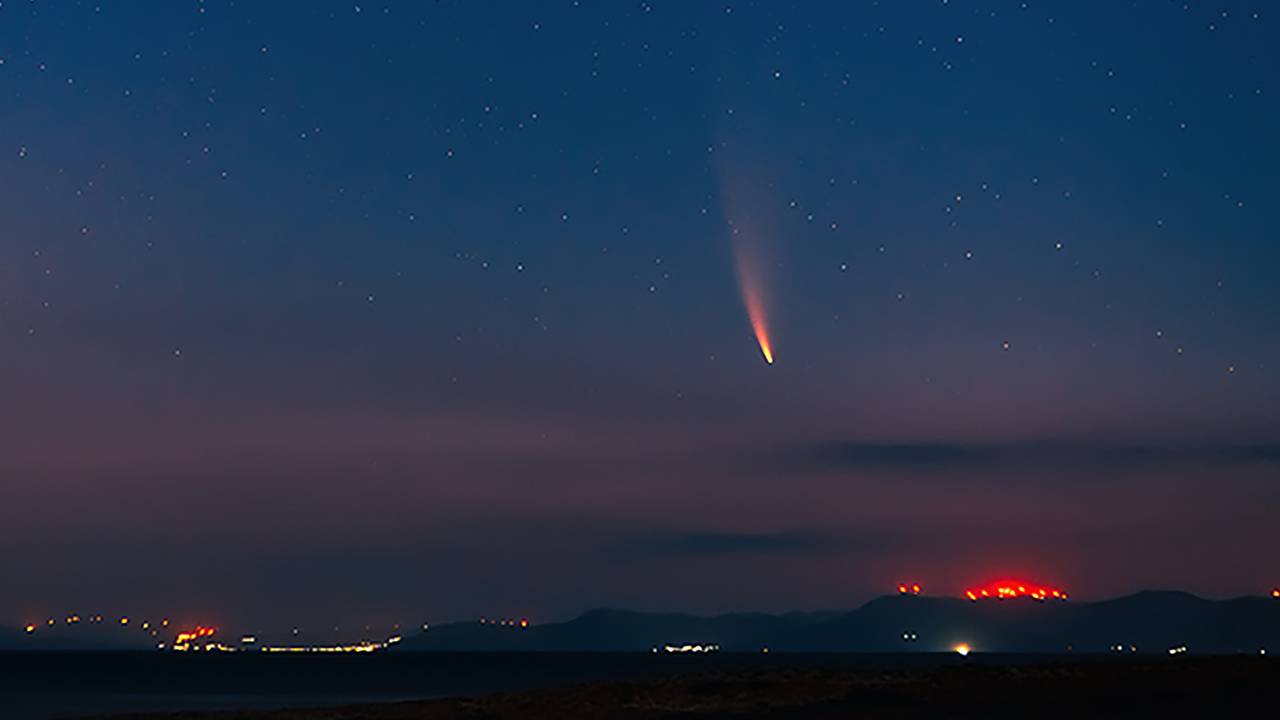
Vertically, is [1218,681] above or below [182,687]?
below

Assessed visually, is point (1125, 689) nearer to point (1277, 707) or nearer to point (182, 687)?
point (1277, 707)

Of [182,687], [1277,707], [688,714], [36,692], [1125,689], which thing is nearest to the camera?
[1277,707]

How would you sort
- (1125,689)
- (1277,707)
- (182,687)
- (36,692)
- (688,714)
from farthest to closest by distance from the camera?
(182,687) < (36,692) < (1125,689) < (688,714) < (1277,707)

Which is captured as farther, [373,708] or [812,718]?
[373,708]

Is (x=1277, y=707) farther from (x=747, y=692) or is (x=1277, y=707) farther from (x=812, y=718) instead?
(x=747, y=692)

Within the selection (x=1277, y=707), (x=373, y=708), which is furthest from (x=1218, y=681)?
(x=373, y=708)

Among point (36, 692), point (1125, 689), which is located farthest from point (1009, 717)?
point (36, 692)
